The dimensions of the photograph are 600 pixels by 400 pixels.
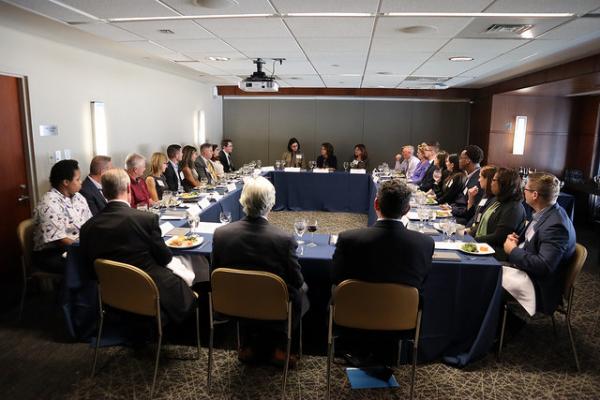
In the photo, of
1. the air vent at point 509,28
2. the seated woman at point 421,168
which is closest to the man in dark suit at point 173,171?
the seated woman at point 421,168

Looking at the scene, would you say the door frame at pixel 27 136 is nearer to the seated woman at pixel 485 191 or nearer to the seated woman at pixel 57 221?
the seated woman at pixel 57 221

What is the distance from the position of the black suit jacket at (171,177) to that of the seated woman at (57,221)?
2304 mm

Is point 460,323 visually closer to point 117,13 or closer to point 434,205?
point 434,205

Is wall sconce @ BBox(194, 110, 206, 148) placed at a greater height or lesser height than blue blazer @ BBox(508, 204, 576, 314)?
greater

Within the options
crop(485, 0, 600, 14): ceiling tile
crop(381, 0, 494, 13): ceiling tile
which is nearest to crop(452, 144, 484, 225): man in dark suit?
crop(485, 0, 600, 14): ceiling tile

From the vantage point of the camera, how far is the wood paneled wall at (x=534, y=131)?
27.1ft

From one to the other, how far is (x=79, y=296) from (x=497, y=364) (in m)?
2.92

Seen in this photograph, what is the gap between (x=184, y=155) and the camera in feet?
21.3

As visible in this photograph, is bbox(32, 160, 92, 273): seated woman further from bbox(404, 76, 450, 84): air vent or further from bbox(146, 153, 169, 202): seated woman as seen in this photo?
bbox(404, 76, 450, 84): air vent

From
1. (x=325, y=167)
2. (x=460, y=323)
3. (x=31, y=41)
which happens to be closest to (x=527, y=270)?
(x=460, y=323)


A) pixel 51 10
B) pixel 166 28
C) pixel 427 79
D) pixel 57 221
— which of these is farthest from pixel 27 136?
pixel 427 79

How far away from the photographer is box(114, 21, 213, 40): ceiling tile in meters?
3.42

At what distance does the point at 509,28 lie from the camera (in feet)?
11.2

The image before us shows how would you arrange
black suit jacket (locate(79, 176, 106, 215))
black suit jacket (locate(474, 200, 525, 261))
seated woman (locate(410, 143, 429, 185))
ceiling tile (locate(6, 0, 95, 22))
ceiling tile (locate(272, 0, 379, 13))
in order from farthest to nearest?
seated woman (locate(410, 143, 429, 185)), black suit jacket (locate(79, 176, 106, 215)), black suit jacket (locate(474, 200, 525, 261)), ceiling tile (locate(6, 0, 95, 22)), ceiling tile (locate(272, 0, 379, 13))
